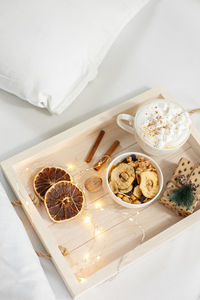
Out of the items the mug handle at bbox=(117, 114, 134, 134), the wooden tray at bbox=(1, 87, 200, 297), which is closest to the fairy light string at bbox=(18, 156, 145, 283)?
the wooden tray at bbox=(1, 87, 200, 297)

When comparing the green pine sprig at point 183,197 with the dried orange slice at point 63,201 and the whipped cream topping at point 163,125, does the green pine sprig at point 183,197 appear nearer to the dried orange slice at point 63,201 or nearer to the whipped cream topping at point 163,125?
the whipped cream topping at point 163,125

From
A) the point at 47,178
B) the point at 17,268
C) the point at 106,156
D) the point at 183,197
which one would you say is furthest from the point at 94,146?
the point at 17,268

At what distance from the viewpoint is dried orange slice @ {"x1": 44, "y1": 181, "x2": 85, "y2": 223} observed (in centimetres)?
81

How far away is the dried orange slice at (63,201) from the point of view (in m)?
0.81

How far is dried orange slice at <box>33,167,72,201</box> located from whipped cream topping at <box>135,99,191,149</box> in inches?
8.4

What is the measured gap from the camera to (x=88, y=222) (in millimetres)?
833

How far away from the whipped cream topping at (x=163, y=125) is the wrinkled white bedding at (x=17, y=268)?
36cm

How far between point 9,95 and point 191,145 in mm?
526

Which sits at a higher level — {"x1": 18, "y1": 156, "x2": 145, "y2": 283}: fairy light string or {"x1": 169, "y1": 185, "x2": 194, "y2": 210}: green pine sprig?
{"x1": 169, "y1": 185, "x2": 194, "y2": 210}: green pine sprig

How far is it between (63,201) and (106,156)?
0.17 meters

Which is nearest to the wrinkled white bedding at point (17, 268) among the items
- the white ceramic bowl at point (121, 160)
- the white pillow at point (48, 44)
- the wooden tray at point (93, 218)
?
the wooden tray at point (93, 218)

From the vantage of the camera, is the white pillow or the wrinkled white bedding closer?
the wrinkled white bedding

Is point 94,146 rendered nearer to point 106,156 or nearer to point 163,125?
point 106,156

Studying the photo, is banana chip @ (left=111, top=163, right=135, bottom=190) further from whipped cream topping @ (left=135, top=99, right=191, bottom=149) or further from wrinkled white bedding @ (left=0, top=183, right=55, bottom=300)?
wrinkled white bedding @ (left=0, top=183, right=55, bottom=300)
